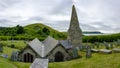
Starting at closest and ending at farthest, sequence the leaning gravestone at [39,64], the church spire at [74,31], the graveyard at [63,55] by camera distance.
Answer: the leaning gravestone at [39,64] → the graveyard at [63,55] → the church spire at [74,31]

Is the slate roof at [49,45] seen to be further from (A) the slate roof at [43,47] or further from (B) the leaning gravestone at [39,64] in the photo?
(B) the leaning gravestone at [39,64]

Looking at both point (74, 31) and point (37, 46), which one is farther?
point (74, 31)

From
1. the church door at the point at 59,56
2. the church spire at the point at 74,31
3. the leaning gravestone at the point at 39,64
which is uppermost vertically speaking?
the church spire at the point at 74,31

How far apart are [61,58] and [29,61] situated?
29.7 ft

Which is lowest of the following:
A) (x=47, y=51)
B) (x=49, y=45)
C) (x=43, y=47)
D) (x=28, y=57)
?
(x=28, y=57)

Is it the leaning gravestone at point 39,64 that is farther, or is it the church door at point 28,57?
the church door at point 28,57

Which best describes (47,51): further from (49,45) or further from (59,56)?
(59,56)

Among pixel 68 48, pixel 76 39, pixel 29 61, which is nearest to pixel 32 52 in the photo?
pixel 29 61

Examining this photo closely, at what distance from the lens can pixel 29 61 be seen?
60.8 m

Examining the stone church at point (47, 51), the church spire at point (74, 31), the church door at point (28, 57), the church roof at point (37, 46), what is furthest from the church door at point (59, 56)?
the church spire at point (74, 31)

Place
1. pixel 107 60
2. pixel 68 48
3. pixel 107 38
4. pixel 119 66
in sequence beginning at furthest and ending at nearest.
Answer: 1. pixel 107 38
2. pixel 68 48
3. pixel 107 60
4. pixel 119 66

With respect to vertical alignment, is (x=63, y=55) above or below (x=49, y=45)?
below

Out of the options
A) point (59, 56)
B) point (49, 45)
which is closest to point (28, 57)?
point (49, 45)

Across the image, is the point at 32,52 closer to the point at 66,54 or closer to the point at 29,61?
the point at 29,61
